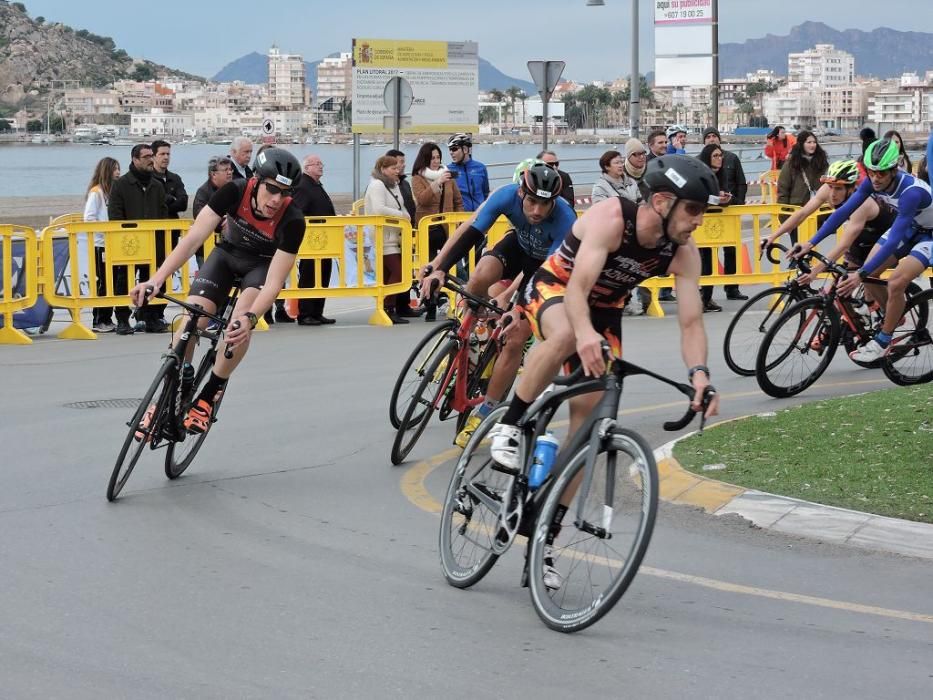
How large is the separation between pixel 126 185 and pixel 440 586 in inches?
A: 452

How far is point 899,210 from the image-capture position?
40.0 ft

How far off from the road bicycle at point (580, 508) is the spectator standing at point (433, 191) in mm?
12216

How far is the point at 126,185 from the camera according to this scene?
17.3 m

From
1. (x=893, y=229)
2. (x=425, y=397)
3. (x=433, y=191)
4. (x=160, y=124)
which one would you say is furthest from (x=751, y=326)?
(x=160, y=124)

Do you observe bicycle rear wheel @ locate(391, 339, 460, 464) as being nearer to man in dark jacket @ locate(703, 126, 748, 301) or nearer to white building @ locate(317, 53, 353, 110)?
man in dark jacket @ locate(703, 126, 748, 301)

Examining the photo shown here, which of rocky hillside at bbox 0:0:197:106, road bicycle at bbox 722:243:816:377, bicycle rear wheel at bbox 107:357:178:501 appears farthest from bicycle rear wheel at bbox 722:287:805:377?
rocky hillside at bbox 0:0:197:106

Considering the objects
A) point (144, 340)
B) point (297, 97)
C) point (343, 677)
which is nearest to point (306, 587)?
point (343, 677)

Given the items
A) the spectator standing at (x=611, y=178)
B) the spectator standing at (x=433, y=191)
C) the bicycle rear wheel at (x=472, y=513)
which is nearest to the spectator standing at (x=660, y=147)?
the spectator standing at (x=611, y=178)

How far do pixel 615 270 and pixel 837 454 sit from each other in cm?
316

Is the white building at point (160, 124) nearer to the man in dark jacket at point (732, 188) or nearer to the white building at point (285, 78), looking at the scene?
the white building at point (285, 78)

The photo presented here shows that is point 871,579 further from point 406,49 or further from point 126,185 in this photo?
point 406,49

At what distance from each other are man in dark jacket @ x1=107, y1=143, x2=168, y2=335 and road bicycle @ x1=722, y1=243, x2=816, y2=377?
6885 millimetres

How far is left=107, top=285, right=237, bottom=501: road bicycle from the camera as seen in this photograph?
8.66 m

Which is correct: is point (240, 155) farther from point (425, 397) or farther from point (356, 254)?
point (425, 397)
